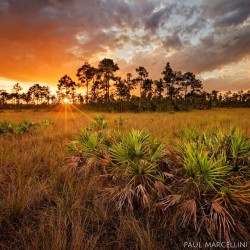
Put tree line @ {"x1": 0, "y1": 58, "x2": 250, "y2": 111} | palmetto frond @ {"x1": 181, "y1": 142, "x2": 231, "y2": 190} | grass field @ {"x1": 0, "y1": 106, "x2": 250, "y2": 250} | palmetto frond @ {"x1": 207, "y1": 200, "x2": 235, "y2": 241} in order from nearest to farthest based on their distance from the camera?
palmetto frond @ {"x1": 207, "y1": 200, "x2": 235, "y2": 241}, grass field @ {"x1": 0, "y1": 106, "x2": 250, "y2": 250}, palmetto frond @ {"x1": 181, "y1": 142, "x2": 231, "y2": 190}, tree line @ {"x1": 0, "y1": 58, "x2": 250, "y2": 111}

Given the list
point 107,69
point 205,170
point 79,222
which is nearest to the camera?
point 205,170

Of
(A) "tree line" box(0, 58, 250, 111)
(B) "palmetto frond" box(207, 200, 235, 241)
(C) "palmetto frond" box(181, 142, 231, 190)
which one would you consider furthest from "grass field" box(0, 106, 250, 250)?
(A) "tree line" box(0, 58, 250, 111)

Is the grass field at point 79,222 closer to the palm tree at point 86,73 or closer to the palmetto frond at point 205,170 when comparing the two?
the palmetto frond at point 205,170

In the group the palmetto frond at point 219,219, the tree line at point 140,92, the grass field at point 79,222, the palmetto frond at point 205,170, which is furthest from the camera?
the tree line at point 140,92

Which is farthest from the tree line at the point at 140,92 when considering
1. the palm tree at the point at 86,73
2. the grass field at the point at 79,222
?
the grass field at the point at 79,222

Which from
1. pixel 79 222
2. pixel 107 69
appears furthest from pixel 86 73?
pixel 79 222

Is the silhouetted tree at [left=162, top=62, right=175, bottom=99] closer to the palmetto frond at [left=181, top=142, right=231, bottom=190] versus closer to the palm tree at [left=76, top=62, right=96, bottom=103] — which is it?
the palm tree at [left=76, top=62, right=96, bottom=103]

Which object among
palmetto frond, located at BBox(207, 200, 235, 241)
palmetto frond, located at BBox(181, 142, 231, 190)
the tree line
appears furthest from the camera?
the tree line

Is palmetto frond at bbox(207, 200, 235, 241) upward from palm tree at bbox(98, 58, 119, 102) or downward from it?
downward

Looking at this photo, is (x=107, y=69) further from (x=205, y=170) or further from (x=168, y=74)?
(x=205, y=170)

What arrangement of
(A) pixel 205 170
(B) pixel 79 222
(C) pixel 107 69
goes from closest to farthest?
(A) pixel 205 170, (B) pixel 79 222, (C) pixel 107 69

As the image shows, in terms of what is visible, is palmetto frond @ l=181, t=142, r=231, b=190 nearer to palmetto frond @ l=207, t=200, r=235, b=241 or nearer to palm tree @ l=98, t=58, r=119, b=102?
palmetto frond @ l=207, t=200, r=235, b=241

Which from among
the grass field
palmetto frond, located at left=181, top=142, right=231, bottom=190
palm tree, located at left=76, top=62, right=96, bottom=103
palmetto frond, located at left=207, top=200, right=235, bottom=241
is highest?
palm tree, located at left=76, top=62, right=96, bottom=103

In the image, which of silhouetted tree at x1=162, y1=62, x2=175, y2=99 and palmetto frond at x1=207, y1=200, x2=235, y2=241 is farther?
silhouetted tree at x1=162, y1=62, x2=175, y2=99
